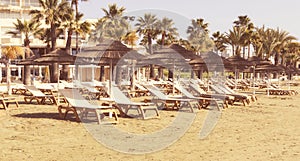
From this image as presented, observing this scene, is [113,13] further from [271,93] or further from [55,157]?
[55,157]

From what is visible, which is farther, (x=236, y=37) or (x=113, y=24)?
(x=236, y=37)

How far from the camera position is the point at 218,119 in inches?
Answer: 474

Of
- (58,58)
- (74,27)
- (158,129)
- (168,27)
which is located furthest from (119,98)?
(168,27)

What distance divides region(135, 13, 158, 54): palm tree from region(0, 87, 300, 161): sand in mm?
37752

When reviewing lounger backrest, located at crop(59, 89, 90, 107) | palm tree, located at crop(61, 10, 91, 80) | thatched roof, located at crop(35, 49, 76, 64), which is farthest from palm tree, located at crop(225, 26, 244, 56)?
lounger backrest, located at crop(59, 89, 90, 107)

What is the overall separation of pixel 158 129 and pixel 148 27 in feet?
148

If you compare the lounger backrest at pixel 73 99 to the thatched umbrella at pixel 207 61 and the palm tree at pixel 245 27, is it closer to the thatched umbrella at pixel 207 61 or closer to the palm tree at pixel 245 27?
the thatched umbrella at pixel 207 61

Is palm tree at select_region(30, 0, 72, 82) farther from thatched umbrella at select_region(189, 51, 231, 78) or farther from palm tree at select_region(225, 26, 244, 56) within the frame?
palm tree at select_region(225, 26, 244, 56)

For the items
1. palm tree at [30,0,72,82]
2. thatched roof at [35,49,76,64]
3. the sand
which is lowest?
the sand

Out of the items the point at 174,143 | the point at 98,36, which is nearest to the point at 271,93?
the point at 174,143

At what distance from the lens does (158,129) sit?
32.2ft

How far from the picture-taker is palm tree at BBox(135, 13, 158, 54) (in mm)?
50878

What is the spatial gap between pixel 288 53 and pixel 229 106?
58535mm

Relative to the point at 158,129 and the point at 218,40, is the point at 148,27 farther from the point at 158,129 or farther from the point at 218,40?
the point at 158,129
